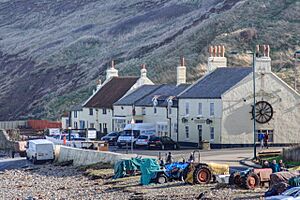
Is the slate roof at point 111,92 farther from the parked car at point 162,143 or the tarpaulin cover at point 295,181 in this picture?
the tarpaulin cover at point 295,181

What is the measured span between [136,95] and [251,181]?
44591 millimetres

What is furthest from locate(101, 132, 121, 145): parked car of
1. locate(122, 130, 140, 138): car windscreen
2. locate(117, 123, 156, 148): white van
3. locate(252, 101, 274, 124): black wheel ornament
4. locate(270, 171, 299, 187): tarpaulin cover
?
locate(270, 171, 299, 187): tarpaulin cover

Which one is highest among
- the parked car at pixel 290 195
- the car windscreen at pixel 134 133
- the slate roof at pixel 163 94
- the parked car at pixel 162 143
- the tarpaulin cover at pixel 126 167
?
the slate roof at pixel 163 94

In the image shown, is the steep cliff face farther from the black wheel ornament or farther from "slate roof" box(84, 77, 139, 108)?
the black wheel ornament

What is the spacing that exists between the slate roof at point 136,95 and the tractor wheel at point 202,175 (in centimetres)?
3764

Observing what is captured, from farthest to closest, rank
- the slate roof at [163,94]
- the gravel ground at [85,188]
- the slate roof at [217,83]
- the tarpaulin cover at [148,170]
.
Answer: the slate roof at [163,94] < the slate roof at [217,83] < the tarpaulin cover at [148,170] < the gravel ground at [85,188]

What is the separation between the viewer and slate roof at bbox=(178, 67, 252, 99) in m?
72.4

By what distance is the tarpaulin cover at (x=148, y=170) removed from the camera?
4794 cm

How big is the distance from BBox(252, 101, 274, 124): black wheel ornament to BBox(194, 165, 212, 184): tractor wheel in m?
25.7

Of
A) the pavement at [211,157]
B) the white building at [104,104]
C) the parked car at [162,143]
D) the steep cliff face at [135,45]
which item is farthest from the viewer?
the steep cliff face at [135,45]

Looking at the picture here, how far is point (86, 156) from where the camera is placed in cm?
6400

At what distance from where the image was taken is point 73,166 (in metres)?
64.6

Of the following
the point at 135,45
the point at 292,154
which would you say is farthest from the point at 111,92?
the point at 135,45

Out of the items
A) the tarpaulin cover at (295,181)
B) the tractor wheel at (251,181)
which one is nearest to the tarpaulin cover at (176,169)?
the tractor wheel at (251,181)
